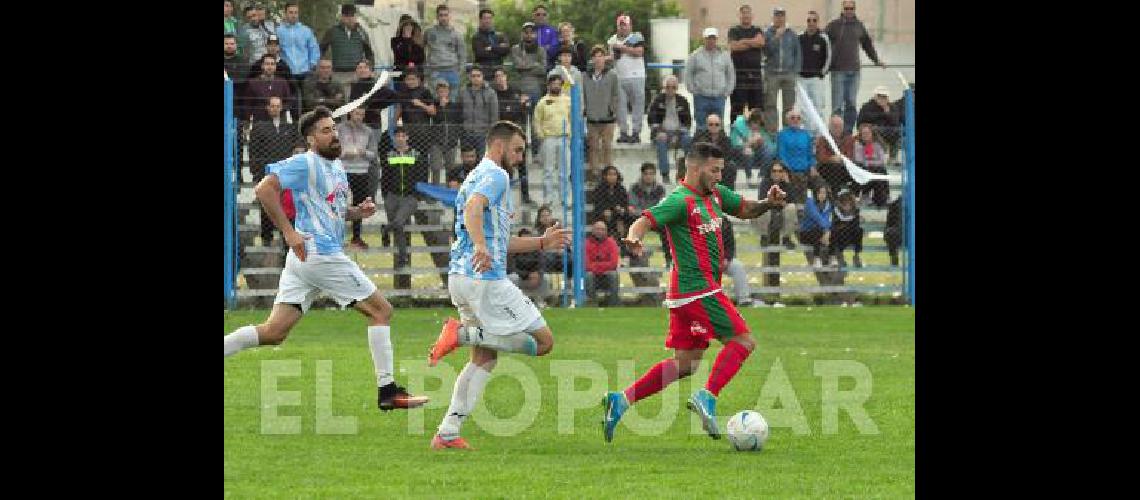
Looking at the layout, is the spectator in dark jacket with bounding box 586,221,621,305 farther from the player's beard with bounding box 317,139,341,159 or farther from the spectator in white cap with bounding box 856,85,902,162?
the player's beard with bounding box 317,139,341,159

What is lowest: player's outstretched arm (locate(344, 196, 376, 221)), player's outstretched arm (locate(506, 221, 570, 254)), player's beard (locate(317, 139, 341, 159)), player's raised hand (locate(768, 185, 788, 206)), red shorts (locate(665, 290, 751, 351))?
red shorts (locate(665, 290, 751, 351))

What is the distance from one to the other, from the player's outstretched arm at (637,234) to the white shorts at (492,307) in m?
0.79

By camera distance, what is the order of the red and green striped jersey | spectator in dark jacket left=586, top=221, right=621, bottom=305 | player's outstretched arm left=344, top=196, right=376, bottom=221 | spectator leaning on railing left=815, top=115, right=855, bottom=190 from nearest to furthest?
1. the red and green striped jersey
2. player's outstretched arm left=344, top=196, right=376, bottom=221
3. spectator in dark jacket left=586, top=221, right=621, bottom=305
4. spectator leaning on railing left=815, top=115, right=855, bottom=190

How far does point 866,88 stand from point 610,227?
7.85 metres

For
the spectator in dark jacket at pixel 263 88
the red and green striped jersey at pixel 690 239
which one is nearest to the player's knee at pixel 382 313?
the red and green striped jersey at pixel 690 239

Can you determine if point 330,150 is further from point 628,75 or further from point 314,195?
point 628,75

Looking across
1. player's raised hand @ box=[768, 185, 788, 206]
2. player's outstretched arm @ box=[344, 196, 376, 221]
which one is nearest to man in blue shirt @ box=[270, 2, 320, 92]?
player's outstretched arm @ box=[344, 196, 376, 221]

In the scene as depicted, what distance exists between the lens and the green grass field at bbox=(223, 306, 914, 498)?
32.1 ft

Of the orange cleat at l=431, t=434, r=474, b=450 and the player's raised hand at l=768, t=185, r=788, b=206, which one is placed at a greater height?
the player's raised hand at l=768, t=185, r=788, b=206

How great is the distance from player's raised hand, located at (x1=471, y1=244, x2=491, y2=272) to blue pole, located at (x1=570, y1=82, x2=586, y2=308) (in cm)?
1349

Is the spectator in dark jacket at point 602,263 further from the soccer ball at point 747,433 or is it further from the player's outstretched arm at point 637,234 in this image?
the soccer ball at point 747,433

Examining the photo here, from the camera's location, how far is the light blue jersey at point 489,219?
37.2 feet
